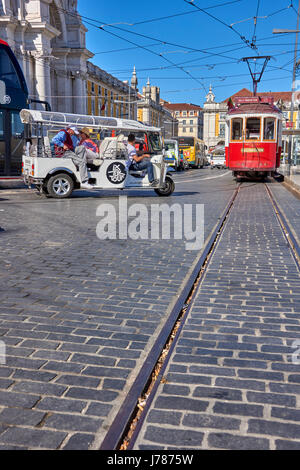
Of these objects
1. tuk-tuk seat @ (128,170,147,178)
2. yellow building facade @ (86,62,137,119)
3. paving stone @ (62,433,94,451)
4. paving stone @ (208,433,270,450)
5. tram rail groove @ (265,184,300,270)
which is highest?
yellow building facade @ (86,62,137,119)

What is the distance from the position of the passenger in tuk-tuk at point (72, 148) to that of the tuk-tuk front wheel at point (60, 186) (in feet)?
1.36

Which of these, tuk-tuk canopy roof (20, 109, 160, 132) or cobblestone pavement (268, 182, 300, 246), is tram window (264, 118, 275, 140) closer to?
cobblestone pavement (268, 182, 300, 246)

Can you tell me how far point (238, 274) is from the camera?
5.27m

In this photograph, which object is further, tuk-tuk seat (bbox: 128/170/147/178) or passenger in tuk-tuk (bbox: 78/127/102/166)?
Result: tuk-tuk seat (bbox: 128/170/147/178)

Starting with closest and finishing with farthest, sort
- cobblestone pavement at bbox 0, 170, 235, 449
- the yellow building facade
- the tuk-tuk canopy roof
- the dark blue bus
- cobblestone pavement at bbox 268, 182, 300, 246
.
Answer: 1. cobblestone pavement at bbox 0, 170, 235, 449
2. cobblestone pavement at bbox 268, 182, 300, 246
3. the tuk-tuk canopy roof
4. the dark blue bus
5. the yellow building facade

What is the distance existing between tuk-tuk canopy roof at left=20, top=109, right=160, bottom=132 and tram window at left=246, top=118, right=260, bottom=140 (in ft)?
23.2

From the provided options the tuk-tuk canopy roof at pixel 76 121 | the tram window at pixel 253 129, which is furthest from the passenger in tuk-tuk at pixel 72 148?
the tram window at pixel 253 129

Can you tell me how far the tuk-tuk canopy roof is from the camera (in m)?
13.2

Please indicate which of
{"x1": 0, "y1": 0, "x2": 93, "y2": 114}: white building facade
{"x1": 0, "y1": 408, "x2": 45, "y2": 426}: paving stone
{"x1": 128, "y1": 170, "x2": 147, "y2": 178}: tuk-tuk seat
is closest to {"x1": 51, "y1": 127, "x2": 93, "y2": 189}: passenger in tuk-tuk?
{"x1": 128, "y1": 170, "x2": 147, "y2": 178}: tuk-tuk seat

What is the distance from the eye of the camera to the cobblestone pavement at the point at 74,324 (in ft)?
7.87

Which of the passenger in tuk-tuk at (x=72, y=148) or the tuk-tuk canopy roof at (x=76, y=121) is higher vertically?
the tuk-tuk canopy roof at (x=76, y=121)

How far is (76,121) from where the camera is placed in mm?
13898

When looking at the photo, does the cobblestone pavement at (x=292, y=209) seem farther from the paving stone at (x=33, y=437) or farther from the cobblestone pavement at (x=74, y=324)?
the paving stone at (x=33, y=437)
